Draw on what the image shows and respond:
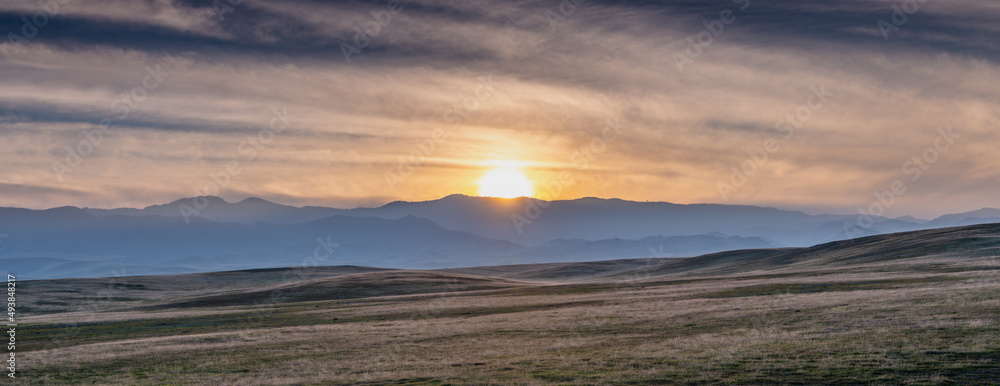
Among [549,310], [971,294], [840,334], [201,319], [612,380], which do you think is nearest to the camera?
[612,380]

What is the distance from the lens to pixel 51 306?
3954 inches

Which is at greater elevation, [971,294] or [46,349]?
[971,294]

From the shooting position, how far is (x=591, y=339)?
128 ft

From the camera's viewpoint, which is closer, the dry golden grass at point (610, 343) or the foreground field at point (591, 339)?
the dry golden grass at point (610, 343)

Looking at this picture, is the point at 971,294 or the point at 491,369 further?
the point at 971,294

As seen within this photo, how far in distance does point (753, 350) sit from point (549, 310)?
3589cm

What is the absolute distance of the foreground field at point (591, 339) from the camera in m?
25.2

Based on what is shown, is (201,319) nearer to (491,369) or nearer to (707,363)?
(491,369)

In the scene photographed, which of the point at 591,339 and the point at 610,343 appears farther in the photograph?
the point at 591,339

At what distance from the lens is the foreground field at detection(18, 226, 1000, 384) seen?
2517cm

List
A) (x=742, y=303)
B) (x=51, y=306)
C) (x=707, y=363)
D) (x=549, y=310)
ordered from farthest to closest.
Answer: (x=51, y=306)
(x=549, y=310)
(x=742, y=303)
(x=707, y=363)

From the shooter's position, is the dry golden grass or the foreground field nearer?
the dry golden grass

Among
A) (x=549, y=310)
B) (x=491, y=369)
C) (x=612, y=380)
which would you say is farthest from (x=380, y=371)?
(x=549, y=310)

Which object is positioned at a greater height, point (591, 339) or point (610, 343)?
point (610, 343)
